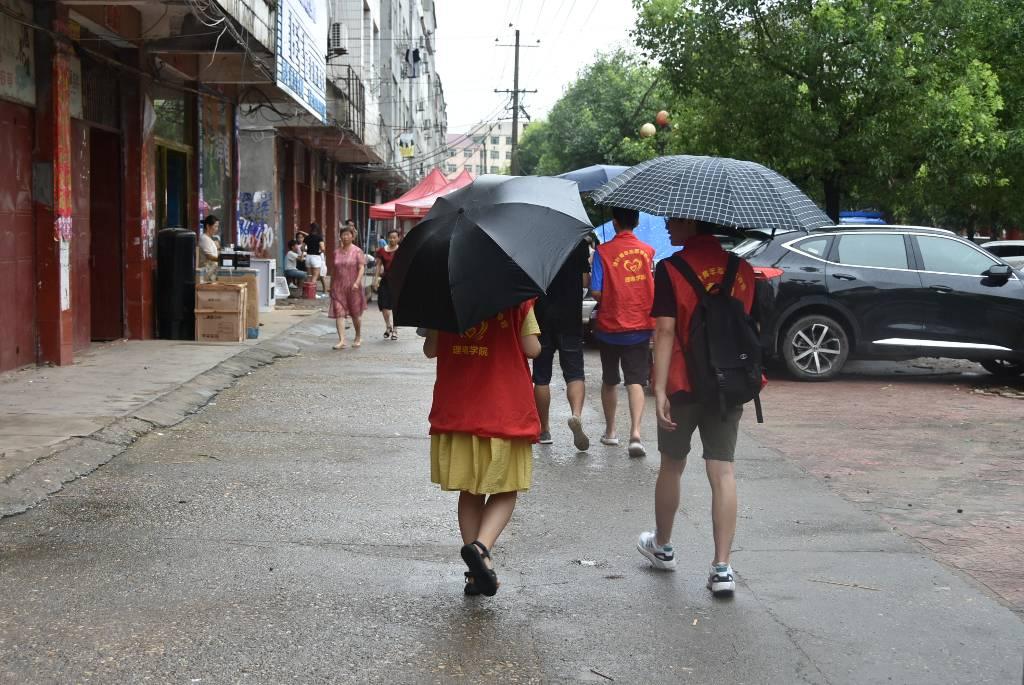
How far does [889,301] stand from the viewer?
13.2 meters

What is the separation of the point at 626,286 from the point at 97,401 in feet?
15.2

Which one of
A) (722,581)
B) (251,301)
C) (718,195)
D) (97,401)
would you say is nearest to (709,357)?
(718,195)

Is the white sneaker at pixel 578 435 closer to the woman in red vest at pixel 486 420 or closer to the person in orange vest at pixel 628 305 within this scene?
the person in orange vest at pixel 628 305

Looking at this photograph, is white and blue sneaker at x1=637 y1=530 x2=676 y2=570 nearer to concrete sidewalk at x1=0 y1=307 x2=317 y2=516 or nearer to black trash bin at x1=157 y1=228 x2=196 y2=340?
concrete sidewalk at x1=0 y1=307 x2=317 y2=516

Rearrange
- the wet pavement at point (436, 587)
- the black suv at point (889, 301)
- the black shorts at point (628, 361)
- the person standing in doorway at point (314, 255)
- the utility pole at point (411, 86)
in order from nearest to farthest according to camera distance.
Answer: the wet pavement at point (436, 587), the black shorts at point (628, 361), the black suv at point (889, 301), the person standing in doorway at point (314, 255), the utility pole at point (411, 86)

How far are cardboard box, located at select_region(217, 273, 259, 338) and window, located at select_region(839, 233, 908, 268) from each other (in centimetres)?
812

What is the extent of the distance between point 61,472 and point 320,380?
5602 mm

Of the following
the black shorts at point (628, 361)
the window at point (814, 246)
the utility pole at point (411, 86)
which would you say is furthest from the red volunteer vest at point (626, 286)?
the utility pole at point (411, 86)

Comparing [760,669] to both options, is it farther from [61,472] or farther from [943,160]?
[943,160]

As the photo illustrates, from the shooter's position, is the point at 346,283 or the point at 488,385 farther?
the point at 346,283

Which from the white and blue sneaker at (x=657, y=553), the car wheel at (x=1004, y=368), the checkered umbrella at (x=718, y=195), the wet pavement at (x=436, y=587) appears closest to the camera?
the wet pavement at (x=436, y=587)

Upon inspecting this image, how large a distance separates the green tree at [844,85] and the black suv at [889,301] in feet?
22.0

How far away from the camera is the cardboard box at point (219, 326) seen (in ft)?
53.0

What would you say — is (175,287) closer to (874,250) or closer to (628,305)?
(874,250)
